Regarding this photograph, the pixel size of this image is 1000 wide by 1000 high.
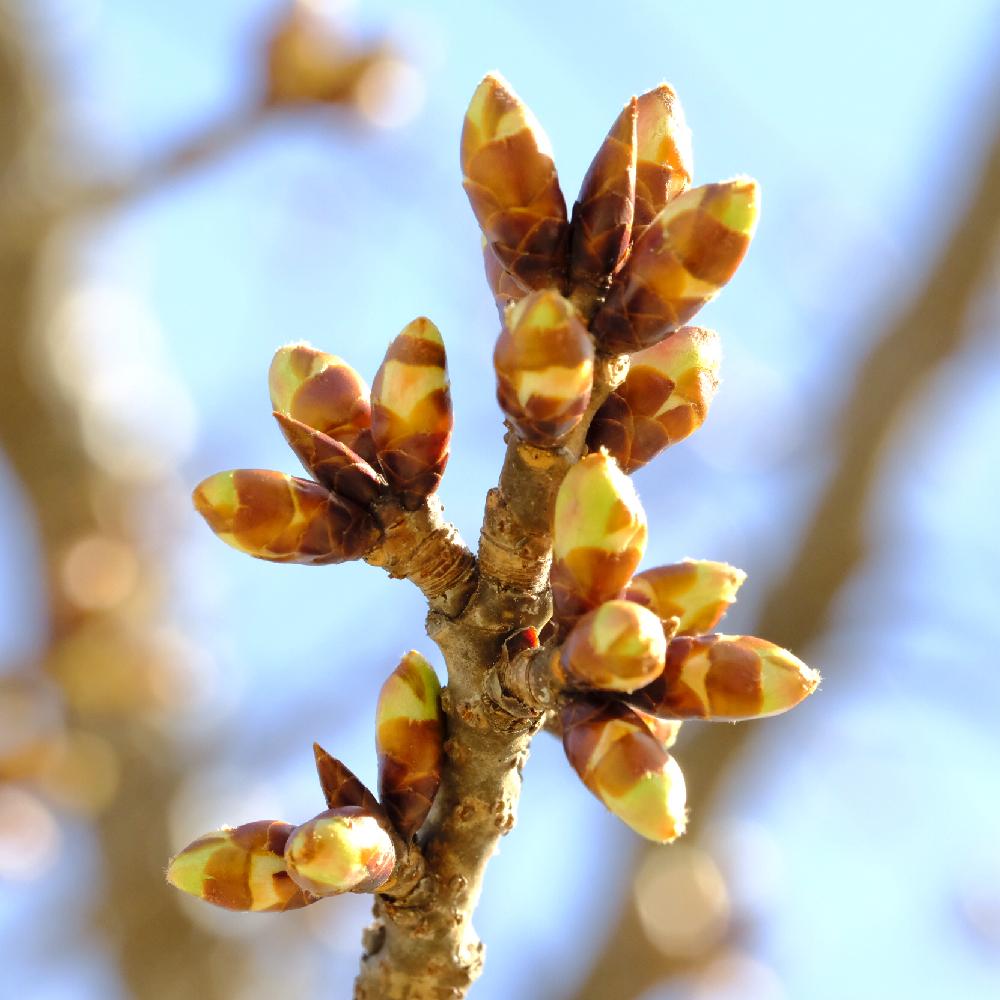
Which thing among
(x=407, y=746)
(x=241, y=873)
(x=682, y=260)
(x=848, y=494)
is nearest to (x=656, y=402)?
(x=682, y=260)

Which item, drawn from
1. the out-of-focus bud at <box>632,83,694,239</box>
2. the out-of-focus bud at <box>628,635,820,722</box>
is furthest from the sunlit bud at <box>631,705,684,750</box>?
the out-of-focus bud at <box>632,83,694,239</box>

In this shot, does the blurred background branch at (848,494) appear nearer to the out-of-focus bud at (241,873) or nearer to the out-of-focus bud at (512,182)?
the out-of-focus bud at (512,182)

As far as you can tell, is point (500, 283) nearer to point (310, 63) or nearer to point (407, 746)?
point (407, 746)

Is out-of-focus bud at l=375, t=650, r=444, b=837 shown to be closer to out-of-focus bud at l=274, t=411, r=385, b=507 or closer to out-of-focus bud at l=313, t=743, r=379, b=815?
out-of-focus bud at l=313, t=743, r=379, b=815

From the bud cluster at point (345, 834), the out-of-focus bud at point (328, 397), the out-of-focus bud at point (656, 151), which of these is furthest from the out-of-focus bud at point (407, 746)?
the out-of-focus bud at point (656, 151)

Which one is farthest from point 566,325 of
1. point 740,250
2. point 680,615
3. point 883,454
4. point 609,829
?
point 609,829

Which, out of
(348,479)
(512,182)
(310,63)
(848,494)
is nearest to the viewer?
(512,182)
